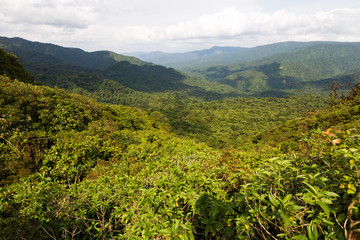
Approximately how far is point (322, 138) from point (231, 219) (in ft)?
5.14

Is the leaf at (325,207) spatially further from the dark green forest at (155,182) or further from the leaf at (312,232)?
the leaf at (312,232)

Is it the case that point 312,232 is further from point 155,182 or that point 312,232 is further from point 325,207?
point 155,182

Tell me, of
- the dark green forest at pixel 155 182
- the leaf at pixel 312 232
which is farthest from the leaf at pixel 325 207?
the leaf at pixel 312 232

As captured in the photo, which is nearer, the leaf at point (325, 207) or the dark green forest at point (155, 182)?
the leaf at point (325, 207)

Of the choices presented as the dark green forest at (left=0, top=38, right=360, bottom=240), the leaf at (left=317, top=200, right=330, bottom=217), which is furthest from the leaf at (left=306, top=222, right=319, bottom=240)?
the leaf at (left=317, top=200, right=330, bottom=217)

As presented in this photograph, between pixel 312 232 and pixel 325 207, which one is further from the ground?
pixel 325 207

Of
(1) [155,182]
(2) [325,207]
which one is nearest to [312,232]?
(2) [325,207]

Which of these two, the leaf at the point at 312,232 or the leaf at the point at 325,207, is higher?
the leaf at the point at 325,207

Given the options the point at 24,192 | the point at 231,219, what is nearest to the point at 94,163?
the point at 24,192

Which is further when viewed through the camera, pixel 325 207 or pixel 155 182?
pixel 155 182

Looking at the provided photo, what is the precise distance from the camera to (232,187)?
283 centimetres

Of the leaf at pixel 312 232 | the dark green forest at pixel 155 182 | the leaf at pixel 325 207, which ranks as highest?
the leaf at pixel 325 207

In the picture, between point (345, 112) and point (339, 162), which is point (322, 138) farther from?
point (345, 112)

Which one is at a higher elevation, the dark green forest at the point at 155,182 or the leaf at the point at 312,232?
the leaf at the point at 312,232
